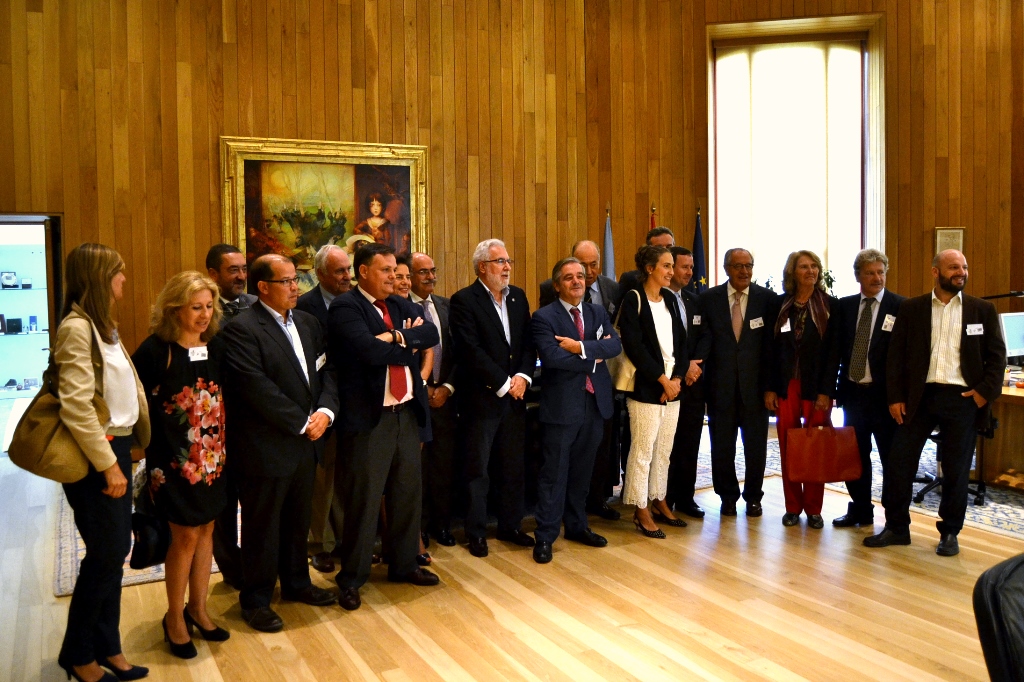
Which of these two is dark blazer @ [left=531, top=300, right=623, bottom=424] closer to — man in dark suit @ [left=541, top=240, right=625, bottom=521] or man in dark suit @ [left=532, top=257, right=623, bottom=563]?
man in dark suit @ [left=532, top=257, right=623, bottom=563]

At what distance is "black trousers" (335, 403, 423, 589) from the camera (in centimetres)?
389

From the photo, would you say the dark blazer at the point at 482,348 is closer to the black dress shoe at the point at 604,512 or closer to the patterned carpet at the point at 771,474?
the black dress shoe at the point at 604,512

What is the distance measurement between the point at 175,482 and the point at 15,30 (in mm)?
5048

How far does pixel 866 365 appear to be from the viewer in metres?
4.91

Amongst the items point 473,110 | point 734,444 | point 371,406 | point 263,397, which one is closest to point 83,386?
point 263,397

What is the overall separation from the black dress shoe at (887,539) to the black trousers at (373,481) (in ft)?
8.27

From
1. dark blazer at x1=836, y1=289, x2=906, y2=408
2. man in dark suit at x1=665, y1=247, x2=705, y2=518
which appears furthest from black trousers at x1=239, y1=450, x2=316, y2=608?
dark blazer at x1=836, y1=289, x2=906, y2=408

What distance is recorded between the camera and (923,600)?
12.8 feet

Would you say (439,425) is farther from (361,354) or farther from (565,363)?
(361,354)

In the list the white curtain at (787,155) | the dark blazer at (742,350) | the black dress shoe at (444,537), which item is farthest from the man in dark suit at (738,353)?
the white curtain at (787,155)

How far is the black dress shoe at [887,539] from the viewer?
4711 mm

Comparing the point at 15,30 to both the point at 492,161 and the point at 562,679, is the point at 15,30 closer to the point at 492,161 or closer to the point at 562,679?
the point at 492,161

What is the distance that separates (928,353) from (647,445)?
1.57m

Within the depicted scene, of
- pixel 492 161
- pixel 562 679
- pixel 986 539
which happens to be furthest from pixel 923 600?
pixel 492 161
